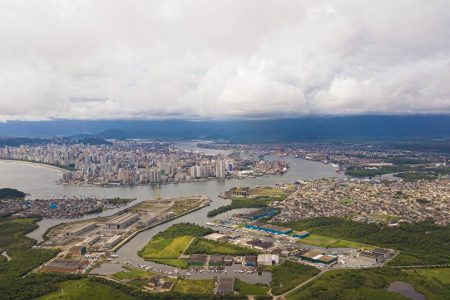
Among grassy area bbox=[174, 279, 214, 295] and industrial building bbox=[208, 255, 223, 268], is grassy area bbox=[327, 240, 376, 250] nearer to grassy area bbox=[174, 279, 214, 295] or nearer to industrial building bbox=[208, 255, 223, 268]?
industrial building bbox=[208, 255, 223, 268]

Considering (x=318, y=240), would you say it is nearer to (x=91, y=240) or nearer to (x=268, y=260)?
(x=268, y=260)

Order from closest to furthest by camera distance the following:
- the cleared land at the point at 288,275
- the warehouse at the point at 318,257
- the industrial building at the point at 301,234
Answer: the cleared land at the point at 288,275 → the warehouse at the point at 318,257 → the industrial building at the point at 301,234

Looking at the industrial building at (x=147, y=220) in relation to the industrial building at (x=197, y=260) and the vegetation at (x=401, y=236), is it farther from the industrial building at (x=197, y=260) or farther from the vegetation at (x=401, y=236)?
the vegetation at (x=401, y=236)

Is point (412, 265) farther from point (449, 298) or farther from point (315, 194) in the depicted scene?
point (315, 194)

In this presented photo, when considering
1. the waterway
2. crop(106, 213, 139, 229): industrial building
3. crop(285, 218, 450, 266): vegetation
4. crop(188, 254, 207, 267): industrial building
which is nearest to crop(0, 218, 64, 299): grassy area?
the waterway

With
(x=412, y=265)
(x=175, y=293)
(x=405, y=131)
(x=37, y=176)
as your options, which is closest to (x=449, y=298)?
(x=412, y=265)

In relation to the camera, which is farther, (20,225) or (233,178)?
(233,178)

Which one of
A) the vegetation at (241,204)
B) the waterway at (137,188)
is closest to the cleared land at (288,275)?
the waterway at (137,188)
